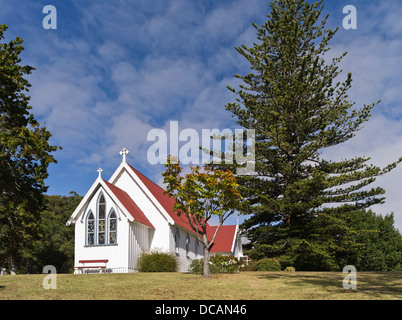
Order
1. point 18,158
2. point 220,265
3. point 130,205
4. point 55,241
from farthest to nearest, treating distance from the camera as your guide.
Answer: point 55,241 < point 220,265 < point 130,205 < point 18,158

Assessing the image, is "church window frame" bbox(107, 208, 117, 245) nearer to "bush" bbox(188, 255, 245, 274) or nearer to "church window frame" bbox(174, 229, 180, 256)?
"bush" bbox(188, 255, 245, 274)

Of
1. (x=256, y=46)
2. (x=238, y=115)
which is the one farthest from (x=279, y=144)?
(x=256, y=46)

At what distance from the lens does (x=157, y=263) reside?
23625mm

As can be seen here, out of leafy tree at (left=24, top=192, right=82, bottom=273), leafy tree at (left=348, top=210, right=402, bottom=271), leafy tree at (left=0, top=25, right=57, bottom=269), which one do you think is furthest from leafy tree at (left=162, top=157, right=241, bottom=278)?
leafy tree at (left=348, top=210, right=402, bottom=271)

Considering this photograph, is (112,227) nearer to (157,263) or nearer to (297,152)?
(157,263)

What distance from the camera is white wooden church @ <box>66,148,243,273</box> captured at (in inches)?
976

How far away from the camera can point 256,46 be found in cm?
3278

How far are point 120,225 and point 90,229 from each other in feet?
7.17

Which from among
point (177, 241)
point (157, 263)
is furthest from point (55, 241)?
point (157, 263)

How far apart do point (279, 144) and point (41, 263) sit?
2445cm

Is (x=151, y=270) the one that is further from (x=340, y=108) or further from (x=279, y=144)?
(x=340, y=108)

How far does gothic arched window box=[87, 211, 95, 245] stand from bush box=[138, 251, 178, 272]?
352 centimetres

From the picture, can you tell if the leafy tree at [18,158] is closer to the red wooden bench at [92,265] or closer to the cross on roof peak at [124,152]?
the red wooden bench at [92,265]

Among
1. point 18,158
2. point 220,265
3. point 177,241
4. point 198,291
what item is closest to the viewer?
point 198,291
